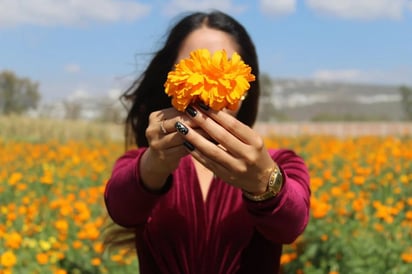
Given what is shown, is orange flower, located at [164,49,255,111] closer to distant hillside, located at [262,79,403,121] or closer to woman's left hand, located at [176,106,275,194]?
woman's left hand, located at [176,106,275,194]

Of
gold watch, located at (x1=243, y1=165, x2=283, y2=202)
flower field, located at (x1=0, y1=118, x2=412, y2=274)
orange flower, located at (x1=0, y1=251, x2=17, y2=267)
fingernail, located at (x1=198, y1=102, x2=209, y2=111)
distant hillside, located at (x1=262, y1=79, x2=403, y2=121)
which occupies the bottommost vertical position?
distant hillside, located at (x1=262, y1=79, x2=403, y2=121)

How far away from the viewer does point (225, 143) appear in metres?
0.89

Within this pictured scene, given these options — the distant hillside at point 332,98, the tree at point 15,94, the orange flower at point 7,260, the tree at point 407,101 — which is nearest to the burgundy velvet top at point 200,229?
the orange flower at point 7,260

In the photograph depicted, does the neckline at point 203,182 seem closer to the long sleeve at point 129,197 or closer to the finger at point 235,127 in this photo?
the long sleeve at point 129,197

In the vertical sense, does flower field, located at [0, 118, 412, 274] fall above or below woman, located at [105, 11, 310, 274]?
below

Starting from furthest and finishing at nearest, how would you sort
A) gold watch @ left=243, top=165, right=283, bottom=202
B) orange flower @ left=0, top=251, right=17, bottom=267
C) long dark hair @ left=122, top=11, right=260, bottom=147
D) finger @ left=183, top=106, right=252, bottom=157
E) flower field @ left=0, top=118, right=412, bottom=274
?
flower field @ left=0, top=118, right=412, bottom=274
orange flower @ left=0, top=251, right=17, bottom=267
long dark hair @ left=122, top=11, right=260, bottom=147
gold watch @ left=243, top=165, right=283, bottom=202
finger @ left=183, top=106, right=252, bottom=157

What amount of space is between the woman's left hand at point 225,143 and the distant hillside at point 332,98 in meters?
24.8

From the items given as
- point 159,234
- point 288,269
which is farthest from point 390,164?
point 159,234

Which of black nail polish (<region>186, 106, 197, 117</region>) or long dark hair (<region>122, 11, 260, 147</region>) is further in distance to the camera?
long dark hair (<region>122, 11, 260, 147</region>)

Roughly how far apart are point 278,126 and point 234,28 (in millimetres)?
12479

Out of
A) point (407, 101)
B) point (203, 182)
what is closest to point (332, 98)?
point (407, 101)

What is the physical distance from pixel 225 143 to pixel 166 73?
64 centimetres

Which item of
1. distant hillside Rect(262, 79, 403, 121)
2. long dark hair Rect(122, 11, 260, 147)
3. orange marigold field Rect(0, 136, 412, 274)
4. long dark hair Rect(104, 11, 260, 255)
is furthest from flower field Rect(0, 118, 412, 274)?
distant hillside Rect(262, 79, 403, 121)

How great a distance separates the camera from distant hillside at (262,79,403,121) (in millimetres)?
27484
